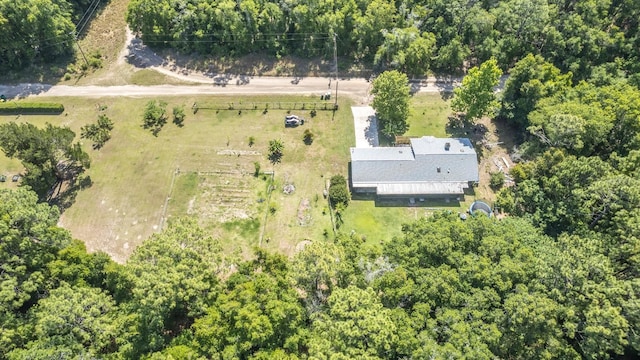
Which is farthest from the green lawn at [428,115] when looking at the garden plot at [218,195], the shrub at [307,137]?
the garden plot at [218,195]

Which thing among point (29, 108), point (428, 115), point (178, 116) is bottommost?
point (428, 115)

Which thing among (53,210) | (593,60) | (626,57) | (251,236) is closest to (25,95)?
(53,210)

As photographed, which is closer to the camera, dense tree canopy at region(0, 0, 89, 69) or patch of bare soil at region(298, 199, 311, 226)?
patch of bare soil at region(298, 199, 311, 226)

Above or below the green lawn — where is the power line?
above

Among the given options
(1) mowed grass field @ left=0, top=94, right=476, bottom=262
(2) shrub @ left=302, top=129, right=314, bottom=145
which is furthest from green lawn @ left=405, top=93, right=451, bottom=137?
(2) shrub @ left=302, top=129, right=314, bottom=145

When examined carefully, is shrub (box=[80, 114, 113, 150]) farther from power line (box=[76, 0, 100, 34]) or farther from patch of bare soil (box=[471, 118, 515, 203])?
patch of bare soil (box=[471, 118, 515, 203])

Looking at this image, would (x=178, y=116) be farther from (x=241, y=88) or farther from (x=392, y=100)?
(x=392, y=100)

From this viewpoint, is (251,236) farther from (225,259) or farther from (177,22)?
(177,22)

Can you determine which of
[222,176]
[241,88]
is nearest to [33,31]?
[241,88]
